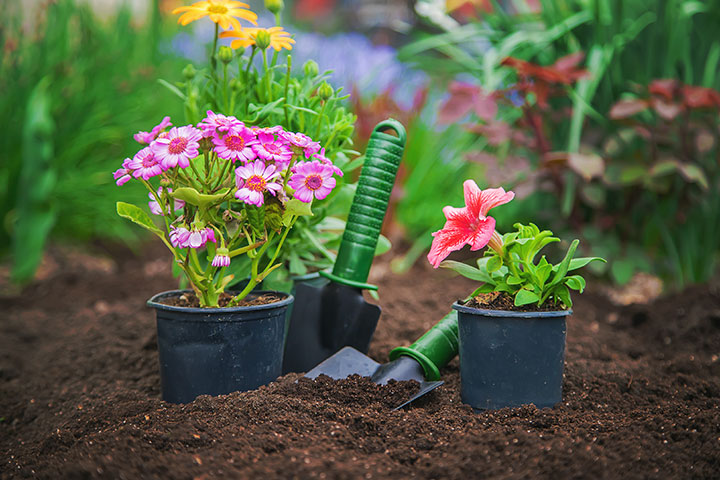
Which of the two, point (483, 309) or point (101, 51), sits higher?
point (101, 51)

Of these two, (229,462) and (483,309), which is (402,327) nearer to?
(483,309)

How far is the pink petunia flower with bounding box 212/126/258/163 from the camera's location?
114cm

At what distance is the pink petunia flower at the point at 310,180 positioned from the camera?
1.20 metres

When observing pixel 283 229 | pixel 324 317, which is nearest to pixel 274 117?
pixel 283 229

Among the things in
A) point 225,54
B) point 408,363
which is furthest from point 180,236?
point 408,363

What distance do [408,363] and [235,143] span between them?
22.5 inches

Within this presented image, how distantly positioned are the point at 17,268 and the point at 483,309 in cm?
195

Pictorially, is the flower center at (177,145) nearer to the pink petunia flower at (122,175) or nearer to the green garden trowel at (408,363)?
the pink petunia flower at (122,175)

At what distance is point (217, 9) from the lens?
4.27ft

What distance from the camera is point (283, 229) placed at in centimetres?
136

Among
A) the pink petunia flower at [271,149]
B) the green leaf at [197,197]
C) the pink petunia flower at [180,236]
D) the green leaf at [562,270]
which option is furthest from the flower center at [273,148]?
the green leaf at [562,270]

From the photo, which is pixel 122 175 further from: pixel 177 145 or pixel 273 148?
pixel 273 148

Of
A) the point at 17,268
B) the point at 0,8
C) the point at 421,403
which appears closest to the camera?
the point at 421,403

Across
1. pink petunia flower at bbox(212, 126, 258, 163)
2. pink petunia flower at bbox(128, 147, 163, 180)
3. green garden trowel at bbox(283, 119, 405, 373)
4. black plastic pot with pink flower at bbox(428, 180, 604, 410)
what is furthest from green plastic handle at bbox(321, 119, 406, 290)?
pink petunia flower at bbox(128, 147, 163, 180)
